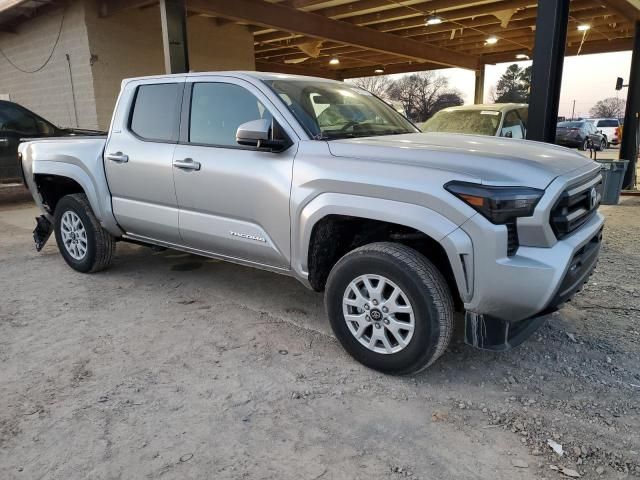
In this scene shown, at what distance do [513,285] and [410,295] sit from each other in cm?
58

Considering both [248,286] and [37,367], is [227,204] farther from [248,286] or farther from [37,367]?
[37,367]

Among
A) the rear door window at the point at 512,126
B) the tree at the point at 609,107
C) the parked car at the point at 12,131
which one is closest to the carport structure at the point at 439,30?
the rear door window at the point at 512,126

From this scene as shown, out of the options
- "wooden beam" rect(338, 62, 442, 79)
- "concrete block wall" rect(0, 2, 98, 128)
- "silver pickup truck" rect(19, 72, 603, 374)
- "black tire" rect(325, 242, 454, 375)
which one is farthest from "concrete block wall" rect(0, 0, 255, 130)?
"wooden beam" rect(338, 62, 442, 79)

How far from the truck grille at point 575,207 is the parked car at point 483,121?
5.32m

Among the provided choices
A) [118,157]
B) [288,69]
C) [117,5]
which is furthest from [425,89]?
[118,157]

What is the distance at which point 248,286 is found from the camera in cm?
497

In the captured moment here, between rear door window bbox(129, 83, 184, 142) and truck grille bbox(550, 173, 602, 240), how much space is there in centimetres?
297

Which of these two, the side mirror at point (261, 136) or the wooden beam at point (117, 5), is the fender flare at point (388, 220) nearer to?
the side mirror at point (261, 136)

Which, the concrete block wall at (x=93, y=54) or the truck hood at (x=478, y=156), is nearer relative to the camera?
the truck hood at (x=478, y=156)

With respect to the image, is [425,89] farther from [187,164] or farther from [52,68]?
[187,164]

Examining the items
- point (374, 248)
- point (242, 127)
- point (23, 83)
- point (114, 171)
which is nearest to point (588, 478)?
point (374, 248)

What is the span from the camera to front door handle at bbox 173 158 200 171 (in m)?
3.99

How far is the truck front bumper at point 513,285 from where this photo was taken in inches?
107

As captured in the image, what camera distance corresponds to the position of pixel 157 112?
449cm
